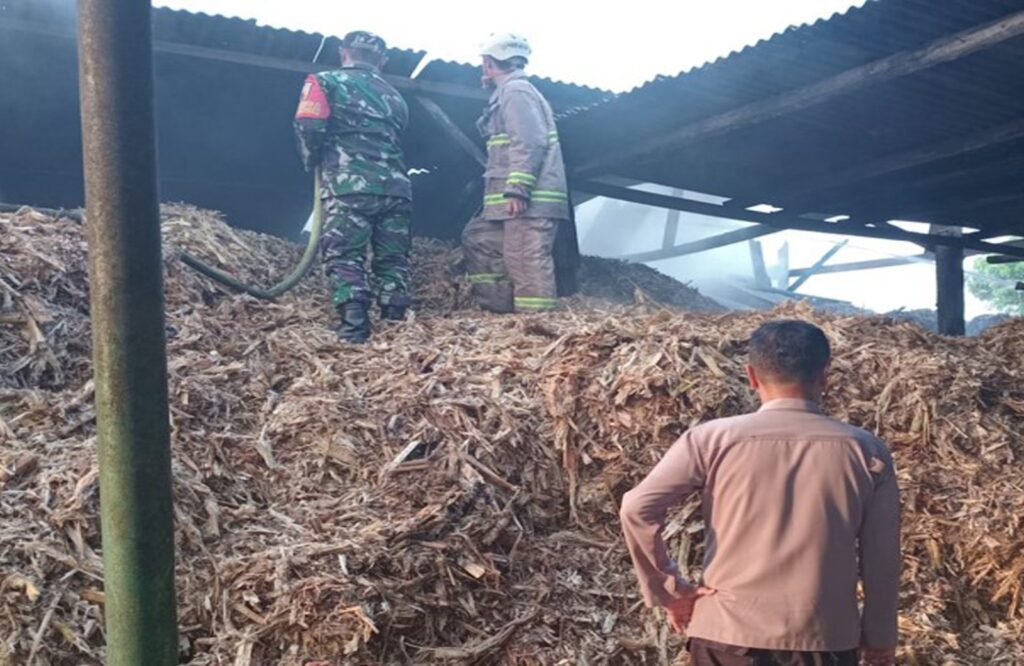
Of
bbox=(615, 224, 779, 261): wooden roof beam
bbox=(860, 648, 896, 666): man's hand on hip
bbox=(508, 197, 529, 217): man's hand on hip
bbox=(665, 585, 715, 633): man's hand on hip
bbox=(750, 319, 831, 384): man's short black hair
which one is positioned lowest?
bbox=(860, 648, 896, 666): man's hand on hip

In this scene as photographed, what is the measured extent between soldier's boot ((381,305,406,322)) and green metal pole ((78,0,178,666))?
4.77m

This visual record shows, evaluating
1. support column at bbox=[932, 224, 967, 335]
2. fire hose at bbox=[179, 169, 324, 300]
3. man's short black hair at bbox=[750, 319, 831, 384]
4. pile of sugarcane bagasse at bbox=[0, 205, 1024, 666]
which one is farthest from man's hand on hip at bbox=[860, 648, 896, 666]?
support column at bbox=[932, 224, 967, 335]

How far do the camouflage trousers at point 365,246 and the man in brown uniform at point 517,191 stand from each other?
0.81 metres

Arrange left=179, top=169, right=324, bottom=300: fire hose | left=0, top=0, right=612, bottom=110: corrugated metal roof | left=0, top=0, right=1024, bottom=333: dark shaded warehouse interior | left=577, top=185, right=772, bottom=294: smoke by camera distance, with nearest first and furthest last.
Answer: left=0, top=0, right=1024, bottom=333: dark shaded warehouse interior
left=179, top=169, right=324, bottom=300: fire hose
left=0, top=0, right=612, bottom=110: corrugated metal roof
left=577, top=185, right=772, bottom=294: smoke

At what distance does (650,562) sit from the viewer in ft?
8.39

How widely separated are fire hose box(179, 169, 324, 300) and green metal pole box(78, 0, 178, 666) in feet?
14.3

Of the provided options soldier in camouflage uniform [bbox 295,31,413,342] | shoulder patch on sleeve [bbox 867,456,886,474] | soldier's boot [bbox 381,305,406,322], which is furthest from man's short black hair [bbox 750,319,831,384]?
soldier's boot [bbox 381,305,406,322]

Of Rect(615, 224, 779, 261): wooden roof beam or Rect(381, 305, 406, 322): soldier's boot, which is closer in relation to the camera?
Rect(381, 305, 406, 322): soldier's boot

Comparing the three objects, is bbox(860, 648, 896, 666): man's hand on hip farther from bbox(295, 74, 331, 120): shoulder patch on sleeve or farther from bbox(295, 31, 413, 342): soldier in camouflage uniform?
bbox(295, 74, 331, 120): shoulder patch on sleeve

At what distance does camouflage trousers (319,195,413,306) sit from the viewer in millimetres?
6402

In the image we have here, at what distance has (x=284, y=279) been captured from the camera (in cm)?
685

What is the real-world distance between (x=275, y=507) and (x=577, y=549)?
4.66ft

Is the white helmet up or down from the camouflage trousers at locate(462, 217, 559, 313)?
up

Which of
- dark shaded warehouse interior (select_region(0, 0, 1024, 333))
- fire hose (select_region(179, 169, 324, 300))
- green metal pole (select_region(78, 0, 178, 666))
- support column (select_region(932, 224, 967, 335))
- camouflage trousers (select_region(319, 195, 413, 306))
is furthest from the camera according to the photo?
support column (select_region(932, 224, 967, 335))
